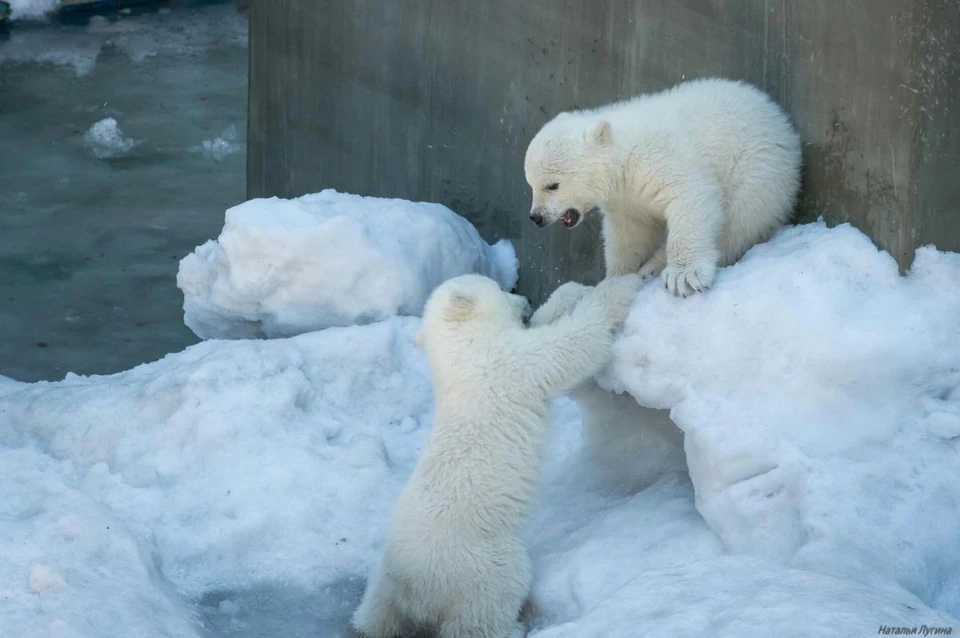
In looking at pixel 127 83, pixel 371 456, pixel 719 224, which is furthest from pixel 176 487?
pixel 127 83

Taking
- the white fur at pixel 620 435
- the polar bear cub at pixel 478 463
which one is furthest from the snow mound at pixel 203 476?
the white fur at pixel 620 435

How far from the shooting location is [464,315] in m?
4.78

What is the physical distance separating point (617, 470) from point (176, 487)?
1.72 m

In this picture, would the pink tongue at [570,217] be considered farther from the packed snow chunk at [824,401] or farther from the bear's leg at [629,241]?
the packed snow chunk at [824,401]

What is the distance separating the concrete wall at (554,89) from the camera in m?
4.48

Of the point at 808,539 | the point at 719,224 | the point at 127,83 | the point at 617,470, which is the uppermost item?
the point at 719,224

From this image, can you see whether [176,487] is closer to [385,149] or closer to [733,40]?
[733,40]

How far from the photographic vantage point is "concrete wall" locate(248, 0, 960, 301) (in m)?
4.48

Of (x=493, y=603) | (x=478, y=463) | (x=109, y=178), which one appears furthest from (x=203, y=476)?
(x=109, y=178)

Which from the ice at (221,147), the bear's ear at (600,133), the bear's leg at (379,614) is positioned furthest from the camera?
→ the ice at (221,147)

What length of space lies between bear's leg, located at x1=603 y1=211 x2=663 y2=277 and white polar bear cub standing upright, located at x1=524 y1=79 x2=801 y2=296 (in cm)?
11

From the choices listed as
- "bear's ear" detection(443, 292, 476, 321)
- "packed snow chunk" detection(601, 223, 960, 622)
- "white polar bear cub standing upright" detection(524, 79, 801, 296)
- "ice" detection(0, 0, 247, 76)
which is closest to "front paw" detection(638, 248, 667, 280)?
"white polar bear cub standing upright" detection(524, 79, 801, 296)

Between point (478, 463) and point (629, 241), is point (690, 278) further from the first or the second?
point (478, 463)

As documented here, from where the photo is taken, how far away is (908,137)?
4.45 metres
